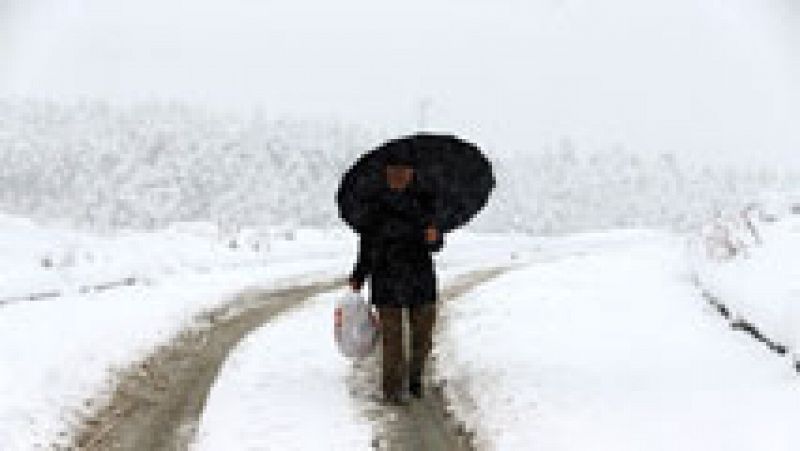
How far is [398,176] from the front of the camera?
11312mm

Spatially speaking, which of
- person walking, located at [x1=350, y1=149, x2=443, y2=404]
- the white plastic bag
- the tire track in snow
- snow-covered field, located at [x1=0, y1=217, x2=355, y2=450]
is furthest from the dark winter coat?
snow-covered field, located at [x1=0, y1=217, x2=355, y2=450]

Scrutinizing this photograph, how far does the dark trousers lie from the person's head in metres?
1.02

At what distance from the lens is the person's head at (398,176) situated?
1130 cm

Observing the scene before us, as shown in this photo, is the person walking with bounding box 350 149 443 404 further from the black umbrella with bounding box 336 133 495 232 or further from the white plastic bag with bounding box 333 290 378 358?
the white plastic bag with bounding box 333 290 378 358

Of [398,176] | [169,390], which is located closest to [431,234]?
[398,176]

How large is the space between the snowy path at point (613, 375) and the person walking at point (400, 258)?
0.60 meters

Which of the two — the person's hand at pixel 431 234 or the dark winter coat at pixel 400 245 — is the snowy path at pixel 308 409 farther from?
the person's hand at pixel 431 234

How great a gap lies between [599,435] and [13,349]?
242 inches

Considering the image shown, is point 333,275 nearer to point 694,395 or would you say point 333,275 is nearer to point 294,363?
point 294,363

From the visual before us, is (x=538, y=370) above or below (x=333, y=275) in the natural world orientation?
above

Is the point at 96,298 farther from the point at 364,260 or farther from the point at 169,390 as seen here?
the point at 364,260

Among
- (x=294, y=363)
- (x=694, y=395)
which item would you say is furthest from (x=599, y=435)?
(x=294, y=363)

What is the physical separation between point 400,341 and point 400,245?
0.79 meters

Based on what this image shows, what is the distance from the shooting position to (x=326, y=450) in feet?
30.4
